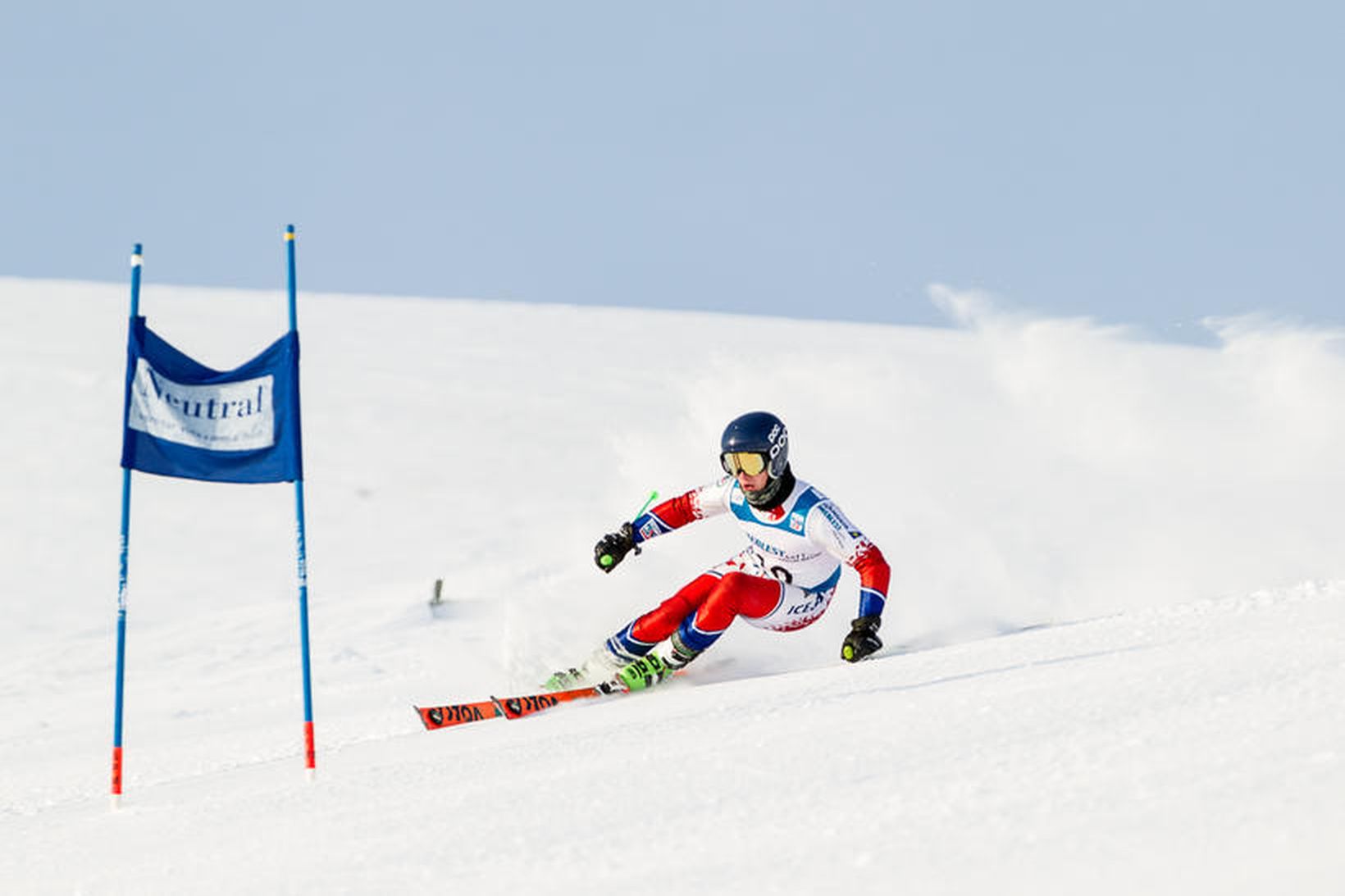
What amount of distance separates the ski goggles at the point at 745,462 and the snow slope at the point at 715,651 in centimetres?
92

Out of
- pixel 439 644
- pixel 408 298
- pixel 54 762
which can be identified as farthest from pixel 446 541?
pixel 408 298

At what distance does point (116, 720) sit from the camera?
5.85 meters

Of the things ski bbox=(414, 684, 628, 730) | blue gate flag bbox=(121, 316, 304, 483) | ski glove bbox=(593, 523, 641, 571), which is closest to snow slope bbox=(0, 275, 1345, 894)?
ski bbox=(414, 684, 628, 730)

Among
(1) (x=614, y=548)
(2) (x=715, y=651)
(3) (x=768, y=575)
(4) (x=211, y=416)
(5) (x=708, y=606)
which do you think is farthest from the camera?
(2) (x=715, y=651)

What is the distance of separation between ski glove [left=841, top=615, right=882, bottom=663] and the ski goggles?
829 millimetres

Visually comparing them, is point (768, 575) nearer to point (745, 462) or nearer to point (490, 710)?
point (745, 462)

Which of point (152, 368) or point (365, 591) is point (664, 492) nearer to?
point (365, 591)

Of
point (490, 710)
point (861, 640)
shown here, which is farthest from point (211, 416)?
point (861, 640)

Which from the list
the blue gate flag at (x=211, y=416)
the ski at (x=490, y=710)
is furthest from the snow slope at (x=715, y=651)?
the blue gate flag at (x=211, y=416)

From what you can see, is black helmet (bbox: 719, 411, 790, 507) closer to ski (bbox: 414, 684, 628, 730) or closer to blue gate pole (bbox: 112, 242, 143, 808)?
ski (bbox: 414, 684, 628, 730)

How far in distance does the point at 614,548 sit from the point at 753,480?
0.82m

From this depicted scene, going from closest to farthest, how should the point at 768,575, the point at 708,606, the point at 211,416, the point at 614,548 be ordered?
the point at 211,416, the point at 708,606, the point at 768,575, the point at 614,548

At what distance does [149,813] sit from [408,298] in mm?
35778

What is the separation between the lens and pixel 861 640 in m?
6.05
